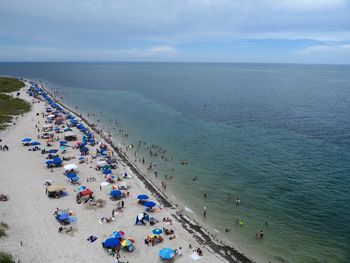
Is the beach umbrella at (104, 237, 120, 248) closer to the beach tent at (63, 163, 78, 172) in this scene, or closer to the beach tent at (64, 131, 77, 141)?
the beach tent at (63, 163, 78, 172)

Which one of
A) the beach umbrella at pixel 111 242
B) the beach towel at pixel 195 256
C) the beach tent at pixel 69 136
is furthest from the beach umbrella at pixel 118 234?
the beach tent at pixel 69 136

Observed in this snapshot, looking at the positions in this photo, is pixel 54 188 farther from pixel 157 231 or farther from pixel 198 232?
pixel 198 232

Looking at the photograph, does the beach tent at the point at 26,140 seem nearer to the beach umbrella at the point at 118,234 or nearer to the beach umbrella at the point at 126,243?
the beach umbrella at the point at 118,234

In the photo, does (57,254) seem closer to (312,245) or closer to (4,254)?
(4,254)

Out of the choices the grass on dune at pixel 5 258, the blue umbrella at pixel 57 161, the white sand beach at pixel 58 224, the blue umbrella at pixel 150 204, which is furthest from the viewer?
the blue umbrella at pixel 57 161

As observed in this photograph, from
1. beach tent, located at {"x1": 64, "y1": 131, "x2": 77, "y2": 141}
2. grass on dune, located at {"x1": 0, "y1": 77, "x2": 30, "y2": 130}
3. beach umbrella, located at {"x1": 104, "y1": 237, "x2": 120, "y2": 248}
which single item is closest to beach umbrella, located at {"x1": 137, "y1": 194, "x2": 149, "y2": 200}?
beach umbrella, located at {"x1": 104, "y1": 237, "x2": 120, "y2": 248}

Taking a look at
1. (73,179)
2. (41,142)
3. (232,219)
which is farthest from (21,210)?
(41,142)
